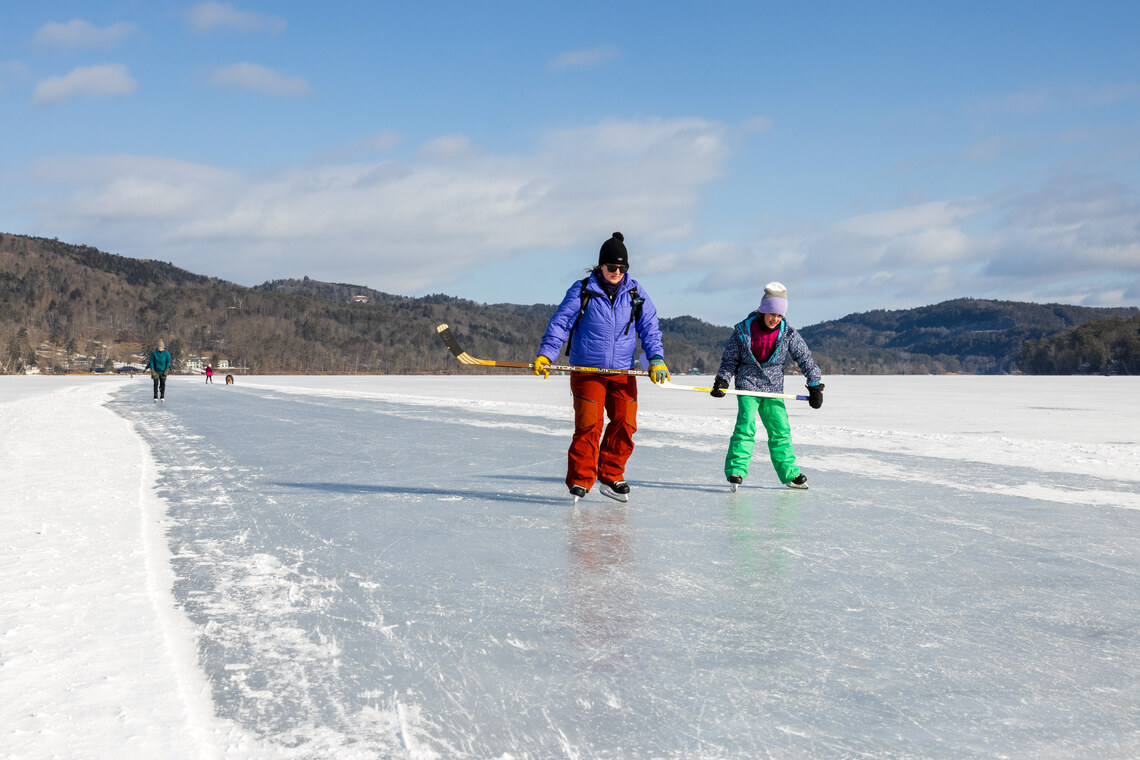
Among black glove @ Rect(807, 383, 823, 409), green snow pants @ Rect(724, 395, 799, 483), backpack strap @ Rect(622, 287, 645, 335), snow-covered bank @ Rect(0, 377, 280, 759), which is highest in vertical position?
backpack strap @ Rect(622, 287, 645, 335)

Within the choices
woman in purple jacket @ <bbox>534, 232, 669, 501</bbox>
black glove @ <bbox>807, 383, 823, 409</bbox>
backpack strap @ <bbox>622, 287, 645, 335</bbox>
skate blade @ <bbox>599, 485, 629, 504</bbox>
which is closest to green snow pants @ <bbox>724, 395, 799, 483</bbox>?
black glove @ <bbox>807, 383, 823, 409</bbox>

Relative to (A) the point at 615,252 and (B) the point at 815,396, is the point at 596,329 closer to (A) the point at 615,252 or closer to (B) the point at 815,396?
(A) the point at 615,252

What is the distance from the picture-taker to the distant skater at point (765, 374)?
680 centimetres

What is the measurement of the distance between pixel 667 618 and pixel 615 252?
3.27m

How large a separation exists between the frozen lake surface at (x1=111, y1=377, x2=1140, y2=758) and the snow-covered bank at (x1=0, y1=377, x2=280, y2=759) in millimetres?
119

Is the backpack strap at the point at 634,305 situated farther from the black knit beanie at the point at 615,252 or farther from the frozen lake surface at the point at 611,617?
the frozen lake surface at the point at 611,617

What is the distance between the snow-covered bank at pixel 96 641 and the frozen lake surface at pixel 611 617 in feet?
0.06

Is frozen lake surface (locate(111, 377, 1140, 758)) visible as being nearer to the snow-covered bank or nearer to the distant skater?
the snow-covered bank

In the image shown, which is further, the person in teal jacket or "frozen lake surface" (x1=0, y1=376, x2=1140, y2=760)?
the person in teal jacket

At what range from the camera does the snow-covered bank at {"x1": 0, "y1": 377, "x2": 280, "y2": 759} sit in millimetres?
2189

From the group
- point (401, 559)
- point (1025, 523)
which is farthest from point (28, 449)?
point (1025, 523)

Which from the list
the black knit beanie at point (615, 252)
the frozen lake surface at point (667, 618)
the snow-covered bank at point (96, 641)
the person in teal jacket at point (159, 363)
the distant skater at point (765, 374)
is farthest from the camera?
the person in teal jacket at point (159, 363)

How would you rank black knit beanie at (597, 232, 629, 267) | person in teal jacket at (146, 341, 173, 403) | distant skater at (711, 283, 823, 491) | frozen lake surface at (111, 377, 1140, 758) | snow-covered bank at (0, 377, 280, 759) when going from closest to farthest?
snow-covered bank at (0, 377, 280, 759) < frozen lake surface at (111, 377, 1140, 758) < black knit beanie at (597, 232, 629, 267) < distant skater at (711, 283, 823, 491) < person in teal jacket at (146, 341, 173, 403)

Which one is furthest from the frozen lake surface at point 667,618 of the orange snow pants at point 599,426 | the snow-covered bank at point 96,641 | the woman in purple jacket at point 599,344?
the woman in purple jacket at point 599,344
